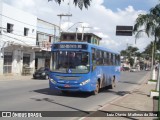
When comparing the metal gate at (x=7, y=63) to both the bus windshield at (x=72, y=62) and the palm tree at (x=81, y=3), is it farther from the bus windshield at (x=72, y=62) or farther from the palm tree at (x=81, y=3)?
the palm tree at (x=81, y=3)

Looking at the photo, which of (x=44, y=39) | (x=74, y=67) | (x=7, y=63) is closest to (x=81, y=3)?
(x=74, y=67)

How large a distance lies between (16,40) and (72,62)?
1002 inches

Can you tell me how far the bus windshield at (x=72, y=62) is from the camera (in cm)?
1797

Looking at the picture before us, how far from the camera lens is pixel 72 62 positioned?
1808 centimetres

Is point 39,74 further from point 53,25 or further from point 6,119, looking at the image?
point 6,119

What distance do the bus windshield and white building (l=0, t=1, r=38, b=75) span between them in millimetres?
21276

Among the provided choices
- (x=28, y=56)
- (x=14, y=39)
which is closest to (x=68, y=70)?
(x=14, y=39)

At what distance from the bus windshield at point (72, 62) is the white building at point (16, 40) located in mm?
21276

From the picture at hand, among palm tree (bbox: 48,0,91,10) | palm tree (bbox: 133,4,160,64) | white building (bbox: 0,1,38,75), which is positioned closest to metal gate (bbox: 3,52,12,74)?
white building (bbox: 0,1,38,75)

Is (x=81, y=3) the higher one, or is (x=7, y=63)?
(x=81, y=3)

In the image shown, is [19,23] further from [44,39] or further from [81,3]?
[81,3]

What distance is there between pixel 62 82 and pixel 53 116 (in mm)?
6661

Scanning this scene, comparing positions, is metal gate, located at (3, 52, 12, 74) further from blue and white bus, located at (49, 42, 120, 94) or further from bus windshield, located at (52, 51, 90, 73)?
bus windshield, located at (52, 51, 90, 73)

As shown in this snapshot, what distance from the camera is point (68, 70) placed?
58.8 feet
